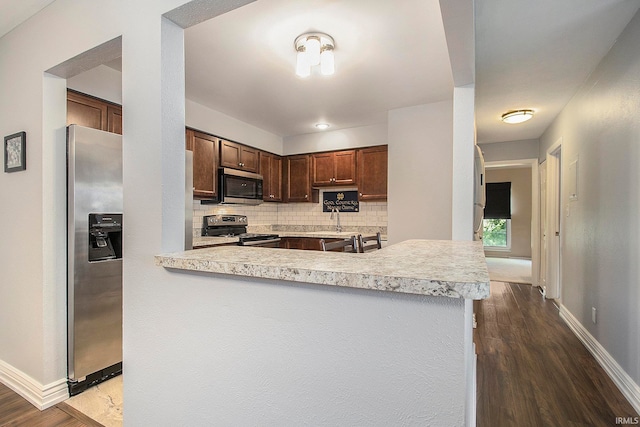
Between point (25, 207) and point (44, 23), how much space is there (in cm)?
112

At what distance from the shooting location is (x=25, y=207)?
205 cm

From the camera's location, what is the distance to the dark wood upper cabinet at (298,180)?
5031mm

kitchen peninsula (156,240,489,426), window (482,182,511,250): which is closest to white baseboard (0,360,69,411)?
kitchen peninsula (156,240,489,426)

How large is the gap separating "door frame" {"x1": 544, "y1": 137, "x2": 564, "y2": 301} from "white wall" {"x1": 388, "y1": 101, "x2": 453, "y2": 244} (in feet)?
5.48

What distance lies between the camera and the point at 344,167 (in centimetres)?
473

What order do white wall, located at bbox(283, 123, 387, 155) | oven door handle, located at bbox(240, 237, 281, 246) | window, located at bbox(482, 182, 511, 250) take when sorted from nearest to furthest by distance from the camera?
1. oven door handle, located at bbox(240, 237, 281, 246)
2. white wall, located at bbox(283, 123, 387, 155)
3. window, located at bbox(482, 182, 511, 250)

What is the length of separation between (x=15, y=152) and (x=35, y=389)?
1481mm

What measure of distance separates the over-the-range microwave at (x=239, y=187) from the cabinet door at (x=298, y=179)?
0.66 m

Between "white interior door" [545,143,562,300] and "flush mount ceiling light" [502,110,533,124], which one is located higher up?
"flush mount ceiling light" [502,110,533,124]

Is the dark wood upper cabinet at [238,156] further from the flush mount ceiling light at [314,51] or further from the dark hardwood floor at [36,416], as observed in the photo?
the dark hardwood floor at [36,416]

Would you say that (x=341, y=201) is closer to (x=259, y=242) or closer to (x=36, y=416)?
(x=259, y=242)

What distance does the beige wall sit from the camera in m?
8.00

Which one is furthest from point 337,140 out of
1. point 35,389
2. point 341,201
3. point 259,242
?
point 35,389

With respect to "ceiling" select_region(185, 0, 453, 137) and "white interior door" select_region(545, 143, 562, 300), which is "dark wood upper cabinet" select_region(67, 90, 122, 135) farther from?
"white interior door" select_region(545, 143, 562, 300)
